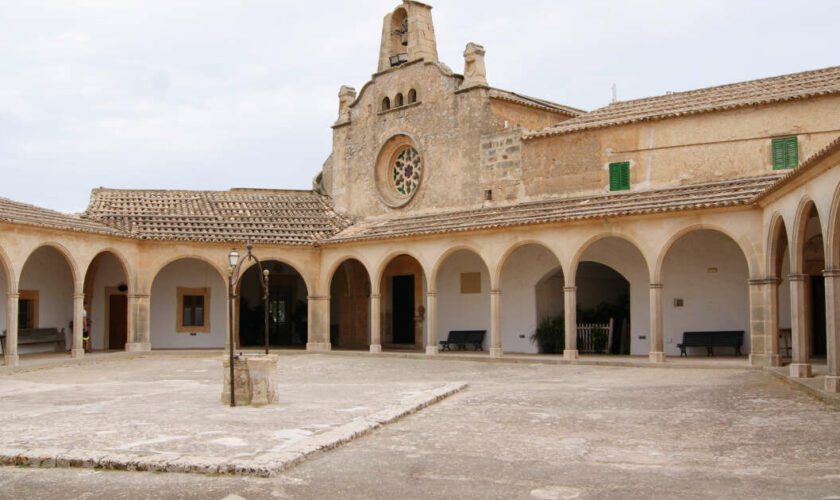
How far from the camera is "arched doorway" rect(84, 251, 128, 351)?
25375 mm

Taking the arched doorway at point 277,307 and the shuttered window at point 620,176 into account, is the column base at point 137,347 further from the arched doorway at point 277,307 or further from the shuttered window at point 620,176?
the shuttered window at point 620,176

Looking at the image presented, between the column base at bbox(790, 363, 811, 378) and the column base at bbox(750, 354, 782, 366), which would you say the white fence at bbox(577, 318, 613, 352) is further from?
the column base at bbox(790, 363, 811, 378)

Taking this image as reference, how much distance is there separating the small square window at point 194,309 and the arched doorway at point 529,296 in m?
9.11

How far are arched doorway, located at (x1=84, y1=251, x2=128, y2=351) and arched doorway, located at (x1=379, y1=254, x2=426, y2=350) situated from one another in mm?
7701

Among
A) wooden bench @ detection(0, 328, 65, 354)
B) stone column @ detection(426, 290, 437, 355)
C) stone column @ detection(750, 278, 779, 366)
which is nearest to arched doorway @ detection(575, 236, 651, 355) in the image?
stone column @ detection(426, 290, 437, 355)

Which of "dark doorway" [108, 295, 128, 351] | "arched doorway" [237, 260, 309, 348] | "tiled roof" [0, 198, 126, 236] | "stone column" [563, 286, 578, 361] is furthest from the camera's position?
"arched doorway" [237, 260, 309, 348]

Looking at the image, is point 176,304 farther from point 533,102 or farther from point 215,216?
point 533,102

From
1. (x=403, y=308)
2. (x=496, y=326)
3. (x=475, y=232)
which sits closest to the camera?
(x=496, y=326)

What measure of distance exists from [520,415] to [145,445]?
476cm

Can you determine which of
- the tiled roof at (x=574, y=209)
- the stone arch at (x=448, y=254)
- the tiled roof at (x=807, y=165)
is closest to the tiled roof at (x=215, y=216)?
the tiled roof at (x=574, y=209)

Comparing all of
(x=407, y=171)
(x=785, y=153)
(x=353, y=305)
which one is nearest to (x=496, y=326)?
(x=407, y=171)

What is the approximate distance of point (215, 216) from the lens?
1025 inches

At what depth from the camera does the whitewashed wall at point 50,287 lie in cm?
2325

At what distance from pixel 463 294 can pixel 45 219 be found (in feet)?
36.9
